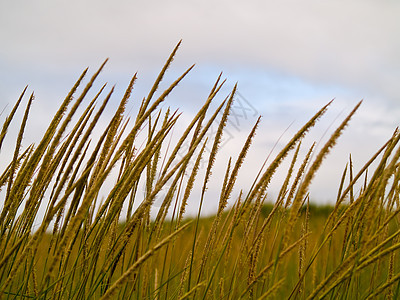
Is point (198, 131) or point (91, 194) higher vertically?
point (198, 131)

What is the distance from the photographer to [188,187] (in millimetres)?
1464

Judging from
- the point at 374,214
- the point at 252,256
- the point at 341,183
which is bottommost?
the point at 252,256

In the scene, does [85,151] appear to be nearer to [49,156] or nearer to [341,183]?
[49,156]

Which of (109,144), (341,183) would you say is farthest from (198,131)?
(341,183)

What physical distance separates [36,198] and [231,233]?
1.94ft

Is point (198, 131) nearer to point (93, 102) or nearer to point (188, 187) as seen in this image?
point (188, 187)

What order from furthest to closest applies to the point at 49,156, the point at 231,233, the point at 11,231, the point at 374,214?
1. the point at 11,231
2. the point at 231,233
3. the point at 49,156
4. the point at 374,214

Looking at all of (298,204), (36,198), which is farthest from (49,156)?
(298,204)

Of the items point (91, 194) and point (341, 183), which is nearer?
point (91, 194)

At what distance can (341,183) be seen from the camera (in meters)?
1.59

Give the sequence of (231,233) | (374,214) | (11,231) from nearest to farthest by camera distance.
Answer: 1. (374,214)
2. (231,233)
3. (11,231)

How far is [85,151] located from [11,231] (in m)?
0.39

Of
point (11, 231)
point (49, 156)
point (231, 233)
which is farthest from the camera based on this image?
point (11, 231)

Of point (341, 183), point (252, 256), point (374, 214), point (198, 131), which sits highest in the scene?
point (198, 131)
